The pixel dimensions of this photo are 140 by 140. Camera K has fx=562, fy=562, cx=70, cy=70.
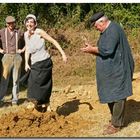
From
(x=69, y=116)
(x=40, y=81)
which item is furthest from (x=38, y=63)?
(x=69, y=116)

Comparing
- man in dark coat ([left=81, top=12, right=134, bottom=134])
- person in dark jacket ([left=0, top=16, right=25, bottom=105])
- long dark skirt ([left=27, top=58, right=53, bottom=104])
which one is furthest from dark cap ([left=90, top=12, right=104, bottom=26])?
person in dark jacket ([left=0, top=16, right=25, bottom=105])

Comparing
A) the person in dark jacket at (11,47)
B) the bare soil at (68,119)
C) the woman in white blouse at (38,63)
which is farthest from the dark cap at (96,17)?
the person in dark jacket at (11,47)

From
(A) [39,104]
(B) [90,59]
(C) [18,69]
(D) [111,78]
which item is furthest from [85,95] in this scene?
(B) [90,59]

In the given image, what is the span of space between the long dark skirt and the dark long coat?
987 mm

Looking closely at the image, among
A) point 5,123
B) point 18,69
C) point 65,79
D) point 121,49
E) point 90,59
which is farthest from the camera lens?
point 90,59

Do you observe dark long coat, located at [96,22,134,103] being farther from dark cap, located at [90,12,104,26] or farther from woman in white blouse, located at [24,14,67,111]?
woman in white blouse, located at [24,14,67,111]

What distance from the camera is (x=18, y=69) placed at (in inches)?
394

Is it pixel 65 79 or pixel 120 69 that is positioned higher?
pixel 120 69

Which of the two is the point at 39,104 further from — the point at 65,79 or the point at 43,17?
the point at 43,17

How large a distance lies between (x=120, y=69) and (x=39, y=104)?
5.32 ft

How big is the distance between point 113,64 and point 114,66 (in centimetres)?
3

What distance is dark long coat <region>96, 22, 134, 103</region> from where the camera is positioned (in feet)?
24.3

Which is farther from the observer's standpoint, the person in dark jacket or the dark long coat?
the person in dark jacket

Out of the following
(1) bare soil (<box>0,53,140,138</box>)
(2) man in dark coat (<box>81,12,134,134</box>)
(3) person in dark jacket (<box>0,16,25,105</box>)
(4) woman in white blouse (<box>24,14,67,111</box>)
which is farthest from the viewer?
(3) person in dark jacket (<box>0,16,25,105</box>)
